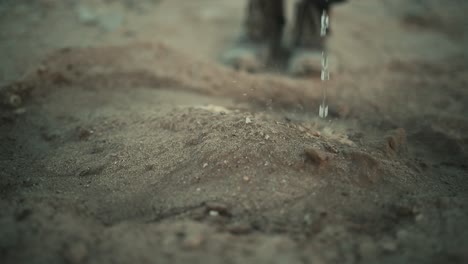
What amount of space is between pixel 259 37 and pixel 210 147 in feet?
4.81

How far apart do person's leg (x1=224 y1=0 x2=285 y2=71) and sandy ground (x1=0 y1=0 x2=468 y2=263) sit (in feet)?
0.44

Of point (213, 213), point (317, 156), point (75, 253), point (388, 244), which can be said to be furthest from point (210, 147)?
point (388, 244)

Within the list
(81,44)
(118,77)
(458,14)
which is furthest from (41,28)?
(458,14)

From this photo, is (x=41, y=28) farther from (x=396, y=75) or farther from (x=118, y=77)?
(x=396, y=75)

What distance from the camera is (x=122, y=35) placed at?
274cm

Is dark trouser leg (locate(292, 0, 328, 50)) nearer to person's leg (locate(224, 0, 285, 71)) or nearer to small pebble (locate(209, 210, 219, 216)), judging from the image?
person's leg (locate(224, 0, 285, 71))

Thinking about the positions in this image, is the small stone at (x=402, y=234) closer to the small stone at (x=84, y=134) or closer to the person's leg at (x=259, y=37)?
the small stone at (x=84, y=134)

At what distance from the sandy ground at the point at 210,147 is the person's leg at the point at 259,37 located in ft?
0.44

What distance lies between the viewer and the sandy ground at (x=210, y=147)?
122 centimetres

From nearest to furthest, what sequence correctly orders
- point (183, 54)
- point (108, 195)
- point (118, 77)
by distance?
point (108, 195), point (118, 77), point (183, 54)

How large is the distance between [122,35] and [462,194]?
2.34 meters

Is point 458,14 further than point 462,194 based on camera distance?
Yes

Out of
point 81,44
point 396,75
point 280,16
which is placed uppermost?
point 280,16

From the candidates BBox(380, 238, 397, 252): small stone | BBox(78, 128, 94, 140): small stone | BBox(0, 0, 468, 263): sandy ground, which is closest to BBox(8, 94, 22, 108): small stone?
BBox(0, 0, 468, 263): sandy ground
